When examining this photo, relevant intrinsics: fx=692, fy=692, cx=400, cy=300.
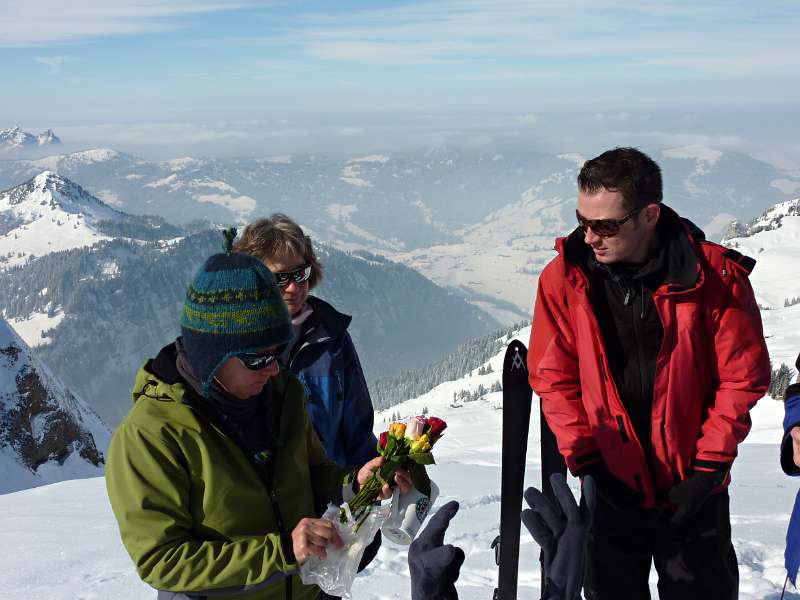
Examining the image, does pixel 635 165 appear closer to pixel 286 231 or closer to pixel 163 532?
pixel 286 231

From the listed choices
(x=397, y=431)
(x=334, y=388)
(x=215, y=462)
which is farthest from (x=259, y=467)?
(x=334, y=388)

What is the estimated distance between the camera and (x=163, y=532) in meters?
2.76

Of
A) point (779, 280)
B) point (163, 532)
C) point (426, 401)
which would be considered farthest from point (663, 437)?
point (779, 280)

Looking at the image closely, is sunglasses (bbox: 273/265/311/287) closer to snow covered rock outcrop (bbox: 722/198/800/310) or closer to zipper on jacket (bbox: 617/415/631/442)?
zipper on jacket (bbox: 617/415/631/442)

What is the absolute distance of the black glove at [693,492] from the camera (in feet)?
13.1

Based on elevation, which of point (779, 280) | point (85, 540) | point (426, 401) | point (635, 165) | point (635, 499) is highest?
point (635, 165)

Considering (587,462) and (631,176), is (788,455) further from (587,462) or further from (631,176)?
(631,176)

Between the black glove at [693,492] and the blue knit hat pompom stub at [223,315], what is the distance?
102 inches

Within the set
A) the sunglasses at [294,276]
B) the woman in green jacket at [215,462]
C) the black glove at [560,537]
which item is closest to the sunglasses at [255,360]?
the woman in green jacket at [215,462]

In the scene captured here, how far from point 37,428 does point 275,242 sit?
94.8 metres

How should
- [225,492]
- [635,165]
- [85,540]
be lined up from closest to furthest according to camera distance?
[225,492], [635,165], [85,540]

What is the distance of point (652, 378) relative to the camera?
4137 mm

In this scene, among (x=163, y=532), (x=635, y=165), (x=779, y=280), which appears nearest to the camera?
(x=163, y=532)

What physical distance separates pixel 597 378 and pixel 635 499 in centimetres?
78
